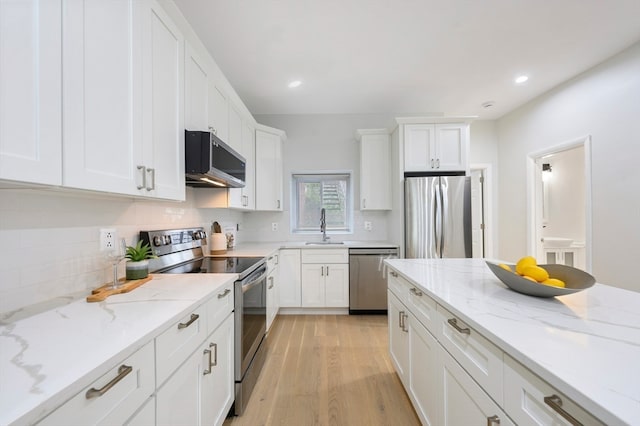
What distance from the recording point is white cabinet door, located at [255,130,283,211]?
126 inches

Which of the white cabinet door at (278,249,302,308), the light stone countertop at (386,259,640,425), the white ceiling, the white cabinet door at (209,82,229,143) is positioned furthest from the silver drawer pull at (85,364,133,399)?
the white cabinet door at (278,249,302,308)

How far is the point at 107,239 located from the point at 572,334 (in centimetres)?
194

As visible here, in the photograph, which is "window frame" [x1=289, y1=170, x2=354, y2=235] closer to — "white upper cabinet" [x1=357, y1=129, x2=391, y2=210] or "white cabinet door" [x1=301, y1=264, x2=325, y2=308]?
"white upper cabinet" [x1=357, y1=129, x2=391, y2=210]

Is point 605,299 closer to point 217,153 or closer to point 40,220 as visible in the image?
point 217,153

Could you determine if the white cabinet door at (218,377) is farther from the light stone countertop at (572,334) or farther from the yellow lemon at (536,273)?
the yellow lemon at (536,273)

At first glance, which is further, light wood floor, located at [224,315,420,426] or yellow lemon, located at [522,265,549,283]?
light wood floor, located at [224,315,420,426]

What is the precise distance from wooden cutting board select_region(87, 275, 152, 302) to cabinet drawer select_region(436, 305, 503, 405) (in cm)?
144

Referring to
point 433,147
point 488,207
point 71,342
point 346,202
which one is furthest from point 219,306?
point 488,207

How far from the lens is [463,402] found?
927 millimetres

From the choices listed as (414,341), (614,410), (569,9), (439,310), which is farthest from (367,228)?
(614,410)

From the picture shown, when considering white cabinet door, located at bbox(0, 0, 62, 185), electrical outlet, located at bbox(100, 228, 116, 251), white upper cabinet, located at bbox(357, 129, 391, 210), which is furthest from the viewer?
white upper cabinet, located at bbox(357, 129, 391, 210)

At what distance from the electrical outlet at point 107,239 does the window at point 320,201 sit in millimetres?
2495

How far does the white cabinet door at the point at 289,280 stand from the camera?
311 centimetres

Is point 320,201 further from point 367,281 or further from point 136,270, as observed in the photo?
point 136,270
